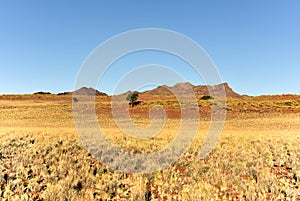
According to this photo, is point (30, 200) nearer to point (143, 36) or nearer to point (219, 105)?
point (143, 36)

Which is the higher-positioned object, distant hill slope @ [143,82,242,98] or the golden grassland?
distant hill slope @ [143,82,242,98]

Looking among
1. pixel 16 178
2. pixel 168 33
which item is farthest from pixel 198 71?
pixel 16 178

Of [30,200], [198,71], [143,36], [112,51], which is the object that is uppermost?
[143,36]

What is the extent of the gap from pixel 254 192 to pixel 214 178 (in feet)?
5.05

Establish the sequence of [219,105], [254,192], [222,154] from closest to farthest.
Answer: [254,192] → [222,154] → [219,105]

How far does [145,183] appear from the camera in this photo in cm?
880

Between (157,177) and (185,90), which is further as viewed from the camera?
(185,90)

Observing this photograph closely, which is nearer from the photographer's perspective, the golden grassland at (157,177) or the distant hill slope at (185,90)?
the golden grassland at (157,177)

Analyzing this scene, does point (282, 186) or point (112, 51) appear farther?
point (112, 51)

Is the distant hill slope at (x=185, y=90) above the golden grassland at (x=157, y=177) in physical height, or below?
above

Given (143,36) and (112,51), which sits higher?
(143,36)

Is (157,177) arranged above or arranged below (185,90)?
below

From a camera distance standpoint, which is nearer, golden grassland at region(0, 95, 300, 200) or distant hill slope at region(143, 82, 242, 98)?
golden grassland at region(0, 95, 300, 200)

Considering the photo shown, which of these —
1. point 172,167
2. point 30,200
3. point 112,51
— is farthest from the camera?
point 112,51
